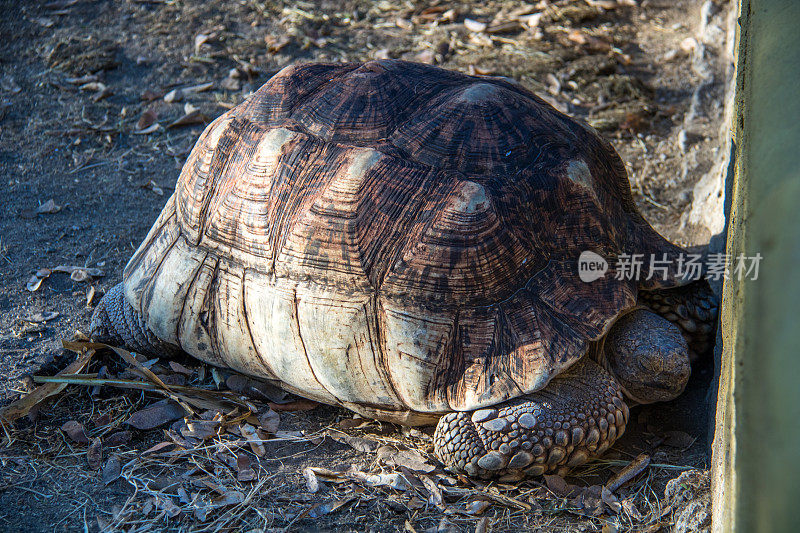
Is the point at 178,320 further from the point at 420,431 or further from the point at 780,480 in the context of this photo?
the point at 780,480

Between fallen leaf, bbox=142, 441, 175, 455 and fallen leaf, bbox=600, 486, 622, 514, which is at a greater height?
fallen leaf, bbox=142, 441, 175, 455

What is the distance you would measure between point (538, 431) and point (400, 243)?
902 mm

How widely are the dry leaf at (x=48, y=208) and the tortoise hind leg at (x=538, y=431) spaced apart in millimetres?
2910

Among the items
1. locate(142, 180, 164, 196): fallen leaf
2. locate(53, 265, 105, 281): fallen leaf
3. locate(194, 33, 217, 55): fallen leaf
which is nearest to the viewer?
locate(53, 265, 105, 281): fallen leaf

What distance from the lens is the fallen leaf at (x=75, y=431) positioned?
9.59 feet

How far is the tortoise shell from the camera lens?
271 cm

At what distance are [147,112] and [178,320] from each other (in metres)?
2.58

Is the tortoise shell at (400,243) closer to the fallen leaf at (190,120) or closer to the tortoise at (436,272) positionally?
the tortoise at (436,272)

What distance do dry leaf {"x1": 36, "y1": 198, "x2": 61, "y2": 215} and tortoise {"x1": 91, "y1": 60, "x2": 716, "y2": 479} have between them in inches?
59.5

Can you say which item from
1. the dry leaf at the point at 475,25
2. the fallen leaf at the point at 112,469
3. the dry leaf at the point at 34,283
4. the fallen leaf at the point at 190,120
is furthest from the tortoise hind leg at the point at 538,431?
the dry leaf at the point at 475,25

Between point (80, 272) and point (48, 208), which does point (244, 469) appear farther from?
point (48, 208)

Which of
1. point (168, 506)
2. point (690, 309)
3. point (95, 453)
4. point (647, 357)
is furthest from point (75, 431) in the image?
point (690, 309)

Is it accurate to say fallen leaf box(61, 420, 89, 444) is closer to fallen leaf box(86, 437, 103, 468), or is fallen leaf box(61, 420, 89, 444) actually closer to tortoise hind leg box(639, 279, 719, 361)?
fallen leaf box(86, 437, 103, 468)

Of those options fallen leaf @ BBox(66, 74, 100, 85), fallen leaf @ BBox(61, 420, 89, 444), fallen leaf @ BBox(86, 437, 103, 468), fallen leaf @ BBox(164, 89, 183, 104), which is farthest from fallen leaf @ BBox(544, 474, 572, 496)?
fallen leaf @ BBox(66, 74, 100, 85)
